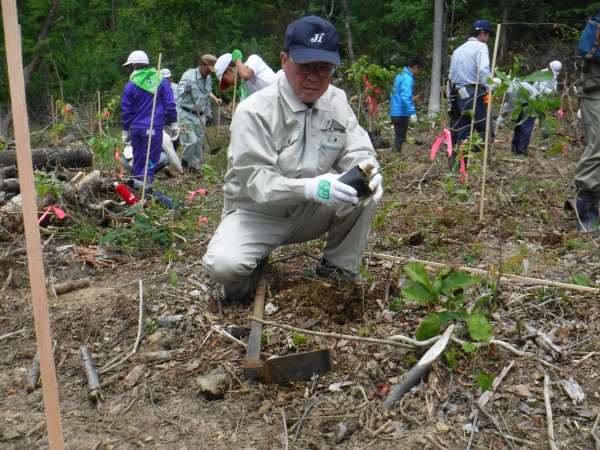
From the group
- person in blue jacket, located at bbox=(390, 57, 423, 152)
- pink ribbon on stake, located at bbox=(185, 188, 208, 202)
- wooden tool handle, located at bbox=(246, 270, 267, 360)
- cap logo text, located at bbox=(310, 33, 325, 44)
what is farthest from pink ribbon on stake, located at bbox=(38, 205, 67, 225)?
person in blue jacket, located at bbox=(390, 57, 423, 152)

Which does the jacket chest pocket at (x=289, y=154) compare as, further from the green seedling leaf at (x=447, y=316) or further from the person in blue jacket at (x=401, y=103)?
the person in blue jacket at (x=401, y=103)

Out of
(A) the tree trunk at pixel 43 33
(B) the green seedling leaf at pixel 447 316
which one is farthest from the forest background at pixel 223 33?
(B) the green seedling leaf at pixel 447 316

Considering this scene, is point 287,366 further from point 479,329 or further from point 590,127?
point 590,127

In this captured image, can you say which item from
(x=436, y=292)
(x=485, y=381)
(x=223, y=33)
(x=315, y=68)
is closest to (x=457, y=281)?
(x=436, y=292)

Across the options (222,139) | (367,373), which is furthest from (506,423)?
(222,139)

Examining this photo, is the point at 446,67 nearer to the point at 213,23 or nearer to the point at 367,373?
the point at 213,23

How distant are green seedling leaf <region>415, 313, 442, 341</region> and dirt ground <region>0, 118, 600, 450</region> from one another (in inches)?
3.6

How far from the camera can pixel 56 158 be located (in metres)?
7.12

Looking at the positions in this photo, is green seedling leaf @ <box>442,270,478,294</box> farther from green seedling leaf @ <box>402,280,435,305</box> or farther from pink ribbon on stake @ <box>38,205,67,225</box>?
pink ribbon on stake @ <box>38,205,67,225</box>

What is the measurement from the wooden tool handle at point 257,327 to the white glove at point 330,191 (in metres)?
0.59

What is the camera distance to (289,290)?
3.10 metres

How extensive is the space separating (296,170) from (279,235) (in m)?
0.39

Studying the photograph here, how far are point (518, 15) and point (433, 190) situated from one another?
12762 millimetres

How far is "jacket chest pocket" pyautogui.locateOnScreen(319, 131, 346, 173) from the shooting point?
3.03 m
